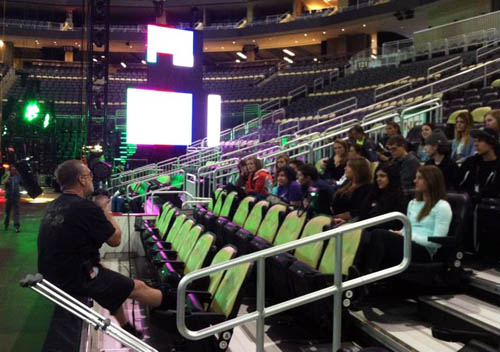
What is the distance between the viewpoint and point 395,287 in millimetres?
3252

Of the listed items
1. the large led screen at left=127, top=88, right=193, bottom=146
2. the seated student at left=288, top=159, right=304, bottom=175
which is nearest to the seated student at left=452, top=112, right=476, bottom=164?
the seated student at left=288, top=159, right=304, bottom=175

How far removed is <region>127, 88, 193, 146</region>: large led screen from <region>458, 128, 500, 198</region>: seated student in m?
8.88

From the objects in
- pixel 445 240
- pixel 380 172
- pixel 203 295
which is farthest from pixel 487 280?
pixel 203 295

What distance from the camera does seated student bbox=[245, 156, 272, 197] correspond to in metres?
5.73

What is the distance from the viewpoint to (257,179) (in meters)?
5.75

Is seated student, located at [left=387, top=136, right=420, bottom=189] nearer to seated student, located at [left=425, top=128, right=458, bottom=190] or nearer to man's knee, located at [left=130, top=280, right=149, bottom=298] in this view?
seated student, located at [left=425, top=128, right=458, bottom=190]

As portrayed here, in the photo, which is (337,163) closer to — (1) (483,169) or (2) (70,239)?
(1) (483,169)

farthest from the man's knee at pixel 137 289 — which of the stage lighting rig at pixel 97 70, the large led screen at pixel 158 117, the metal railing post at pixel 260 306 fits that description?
the large led screen at pixel 158 117

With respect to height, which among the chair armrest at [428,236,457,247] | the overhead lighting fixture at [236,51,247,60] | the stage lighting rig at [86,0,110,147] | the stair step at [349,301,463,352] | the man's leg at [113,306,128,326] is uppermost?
the overhead lighting fixture at [236,51,247,60]

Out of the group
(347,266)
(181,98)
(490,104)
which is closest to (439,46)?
(181,98)

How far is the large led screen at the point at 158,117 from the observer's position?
1163 cm

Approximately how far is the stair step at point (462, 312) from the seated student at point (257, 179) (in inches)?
108

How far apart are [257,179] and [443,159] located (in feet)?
7.16

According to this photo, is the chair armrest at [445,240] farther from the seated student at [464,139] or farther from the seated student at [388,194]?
the seated student at [464,139]
